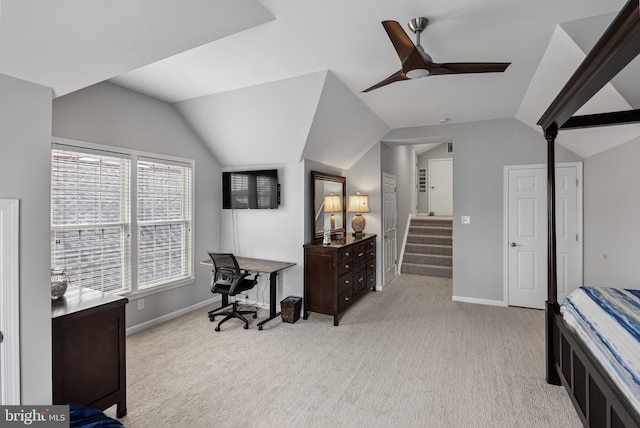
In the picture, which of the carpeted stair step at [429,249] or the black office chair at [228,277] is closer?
the black office chair at [228,277]

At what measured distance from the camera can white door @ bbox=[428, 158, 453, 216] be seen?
8.73m

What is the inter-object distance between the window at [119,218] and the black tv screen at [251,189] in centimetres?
54

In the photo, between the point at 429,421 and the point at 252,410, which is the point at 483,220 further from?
the point at 252,410

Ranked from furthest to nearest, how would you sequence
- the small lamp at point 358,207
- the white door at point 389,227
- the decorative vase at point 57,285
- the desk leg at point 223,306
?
the white door at point 389,227 → the small lamp at point 358,207 → the desk leg at point 223,306 → the decorative vase at point 57,285

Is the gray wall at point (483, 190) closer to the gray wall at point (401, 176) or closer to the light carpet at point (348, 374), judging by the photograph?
the light carpet at point (348, 374)

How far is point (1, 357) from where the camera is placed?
1482 mm

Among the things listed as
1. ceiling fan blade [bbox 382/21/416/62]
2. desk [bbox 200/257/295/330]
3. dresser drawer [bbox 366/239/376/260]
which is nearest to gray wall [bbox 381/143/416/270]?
dresser drawer [bbox 366/239/376/260]

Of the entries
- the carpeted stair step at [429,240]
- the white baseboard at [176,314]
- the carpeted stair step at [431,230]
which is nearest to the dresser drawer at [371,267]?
the white baseboard at [176,314]

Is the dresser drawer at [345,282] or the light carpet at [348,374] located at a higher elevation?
the dresser drawer at [345,282]

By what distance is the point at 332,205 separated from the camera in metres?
4.68

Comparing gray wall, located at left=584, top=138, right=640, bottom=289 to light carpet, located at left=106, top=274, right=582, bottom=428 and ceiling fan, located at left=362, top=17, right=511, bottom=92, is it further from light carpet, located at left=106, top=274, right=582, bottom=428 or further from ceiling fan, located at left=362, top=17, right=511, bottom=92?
ceiling fan, located at left=362, top=17, right=511, bottom=92

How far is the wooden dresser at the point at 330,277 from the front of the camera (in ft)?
12.3

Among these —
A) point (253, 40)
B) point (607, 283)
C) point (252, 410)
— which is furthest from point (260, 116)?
point (607, 283)

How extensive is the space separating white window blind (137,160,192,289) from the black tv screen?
1.79ft
